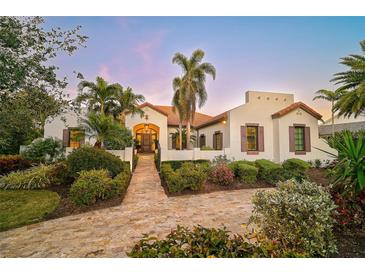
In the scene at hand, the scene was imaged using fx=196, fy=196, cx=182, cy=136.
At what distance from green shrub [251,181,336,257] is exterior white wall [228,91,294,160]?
10.5 meters

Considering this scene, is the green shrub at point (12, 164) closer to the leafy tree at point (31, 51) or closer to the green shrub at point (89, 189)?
the green shrub at point (89, 189)

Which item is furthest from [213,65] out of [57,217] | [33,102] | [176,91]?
[57,217]

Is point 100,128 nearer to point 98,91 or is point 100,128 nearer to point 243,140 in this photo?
point 98,91

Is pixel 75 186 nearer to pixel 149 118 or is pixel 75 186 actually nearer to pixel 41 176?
pixel 41 176

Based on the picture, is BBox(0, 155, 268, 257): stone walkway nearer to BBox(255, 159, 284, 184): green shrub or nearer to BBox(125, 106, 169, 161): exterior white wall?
BBox(255, 159, 284, 184): green shrub

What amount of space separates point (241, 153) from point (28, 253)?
40.5 feet

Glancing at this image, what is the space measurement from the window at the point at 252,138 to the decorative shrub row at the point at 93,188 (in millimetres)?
9953

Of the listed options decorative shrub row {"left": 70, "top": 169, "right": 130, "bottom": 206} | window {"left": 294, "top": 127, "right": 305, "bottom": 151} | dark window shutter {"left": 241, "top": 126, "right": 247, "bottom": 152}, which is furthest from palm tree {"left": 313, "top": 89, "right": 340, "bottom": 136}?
decorative shrub row {"left": 70, "top": 169, "right": 130, "bottom": 206}

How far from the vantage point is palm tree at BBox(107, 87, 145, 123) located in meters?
14.8

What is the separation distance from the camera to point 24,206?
20.4 feet

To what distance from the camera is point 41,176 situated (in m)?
8.45

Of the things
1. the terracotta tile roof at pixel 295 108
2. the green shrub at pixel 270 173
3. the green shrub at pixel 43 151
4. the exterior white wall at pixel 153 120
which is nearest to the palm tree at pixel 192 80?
the exterior white wall at pixel 153 120
